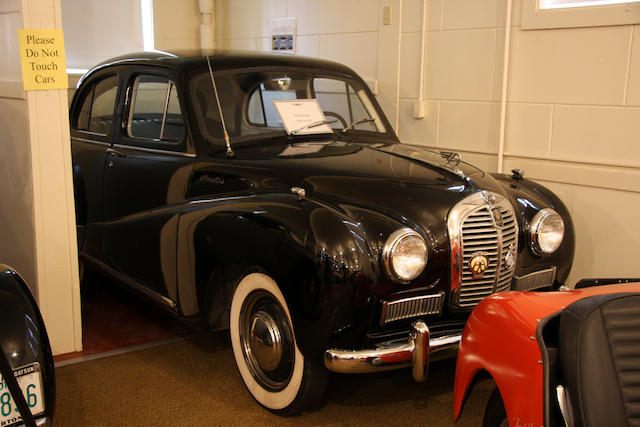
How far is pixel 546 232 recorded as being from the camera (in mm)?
3217

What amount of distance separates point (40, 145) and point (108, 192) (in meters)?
0.74

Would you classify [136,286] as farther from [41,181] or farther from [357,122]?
[357,122]

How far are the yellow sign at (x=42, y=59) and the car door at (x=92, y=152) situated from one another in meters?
0.78


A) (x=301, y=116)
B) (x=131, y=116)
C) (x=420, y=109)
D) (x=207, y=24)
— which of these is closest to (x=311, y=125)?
(x=301, y=116)

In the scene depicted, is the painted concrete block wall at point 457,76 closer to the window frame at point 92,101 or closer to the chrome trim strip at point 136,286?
the window frame at point 92,101

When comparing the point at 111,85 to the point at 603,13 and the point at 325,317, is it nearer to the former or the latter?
the point at 325,317

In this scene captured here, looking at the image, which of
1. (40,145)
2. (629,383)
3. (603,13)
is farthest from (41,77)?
(603,13)

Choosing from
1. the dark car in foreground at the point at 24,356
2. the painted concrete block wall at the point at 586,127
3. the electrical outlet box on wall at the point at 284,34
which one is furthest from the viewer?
the electrical outlet box on wall at the point at 284,34

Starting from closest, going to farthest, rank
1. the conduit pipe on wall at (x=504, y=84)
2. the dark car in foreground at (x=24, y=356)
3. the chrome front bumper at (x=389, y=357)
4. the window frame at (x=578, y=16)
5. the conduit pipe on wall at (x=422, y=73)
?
the dark car in foreground at (x=24, y=356) < the chrome front bumper at (x=389, y=357) < the window frame at (x=578, y=16) < the conduit pipe on wall at (x=504, y=84) < the conduit pipe on wall at (x=422, y=73)

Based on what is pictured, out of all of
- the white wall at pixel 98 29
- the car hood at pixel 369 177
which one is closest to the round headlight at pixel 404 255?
the car hood at pixel 369 177

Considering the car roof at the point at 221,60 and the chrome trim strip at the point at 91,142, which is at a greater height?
the car roof at the point at 221,60

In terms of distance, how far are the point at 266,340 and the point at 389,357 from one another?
590 millimetres

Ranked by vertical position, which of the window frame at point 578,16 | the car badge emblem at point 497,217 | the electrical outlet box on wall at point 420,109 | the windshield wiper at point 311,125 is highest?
the window frame at point 578,16

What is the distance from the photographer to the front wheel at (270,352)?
277cm
